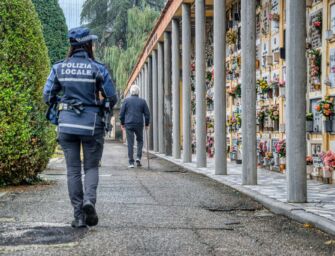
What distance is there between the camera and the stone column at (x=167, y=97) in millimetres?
23031

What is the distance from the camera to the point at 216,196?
9820 mm

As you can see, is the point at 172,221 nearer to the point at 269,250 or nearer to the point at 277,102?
the point at 269,250

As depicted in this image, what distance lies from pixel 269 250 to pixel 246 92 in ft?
18.7

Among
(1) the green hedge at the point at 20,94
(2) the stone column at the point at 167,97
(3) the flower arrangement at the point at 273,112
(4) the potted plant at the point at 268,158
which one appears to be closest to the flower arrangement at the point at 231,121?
(4) the potted plant at the point at 268,158

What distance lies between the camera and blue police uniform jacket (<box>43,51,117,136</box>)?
696 centimetres

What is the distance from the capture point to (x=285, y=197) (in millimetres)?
9227

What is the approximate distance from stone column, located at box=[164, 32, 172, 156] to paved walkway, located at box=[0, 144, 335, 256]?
1245 cm

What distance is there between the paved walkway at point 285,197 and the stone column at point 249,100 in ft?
0.87

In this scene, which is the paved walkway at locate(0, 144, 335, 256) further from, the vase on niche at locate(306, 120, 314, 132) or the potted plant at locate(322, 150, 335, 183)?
the vase on niche at locate(306, 120, 314, 132)

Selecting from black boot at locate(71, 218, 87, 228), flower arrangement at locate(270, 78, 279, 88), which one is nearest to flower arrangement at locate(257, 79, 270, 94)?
flower arrangement at locate(270, 78, 279, 88)

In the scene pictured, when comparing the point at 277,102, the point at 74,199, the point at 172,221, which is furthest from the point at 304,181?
the point at 277,102

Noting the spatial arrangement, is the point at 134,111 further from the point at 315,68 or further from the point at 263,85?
the point at 315,68

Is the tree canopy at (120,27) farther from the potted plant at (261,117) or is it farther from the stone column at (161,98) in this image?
the potted plant at (261,117)

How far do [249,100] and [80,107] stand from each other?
15.4 feet
